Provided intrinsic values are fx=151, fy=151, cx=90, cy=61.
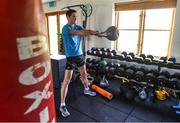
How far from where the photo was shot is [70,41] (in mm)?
2156

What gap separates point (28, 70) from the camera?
54 cm

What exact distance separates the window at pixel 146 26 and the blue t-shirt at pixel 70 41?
1891 mm

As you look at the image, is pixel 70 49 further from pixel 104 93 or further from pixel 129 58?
pixel 129 58

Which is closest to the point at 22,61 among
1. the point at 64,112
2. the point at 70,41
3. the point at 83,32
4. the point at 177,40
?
the point at 83,32

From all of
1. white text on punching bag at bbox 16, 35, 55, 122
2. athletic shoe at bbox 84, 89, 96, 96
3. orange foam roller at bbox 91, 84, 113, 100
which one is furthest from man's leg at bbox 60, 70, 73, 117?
white text on punching bag at bbox 16, 35, 55, 122

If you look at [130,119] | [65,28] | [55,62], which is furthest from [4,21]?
[55,62]

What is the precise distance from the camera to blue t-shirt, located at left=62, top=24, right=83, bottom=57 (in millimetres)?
2056

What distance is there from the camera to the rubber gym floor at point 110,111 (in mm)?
2156

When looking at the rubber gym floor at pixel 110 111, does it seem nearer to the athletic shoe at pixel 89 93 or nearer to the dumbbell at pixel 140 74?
the athletic shoe at pixel 89 93

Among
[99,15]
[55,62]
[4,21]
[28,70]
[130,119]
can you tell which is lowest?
[130,119]

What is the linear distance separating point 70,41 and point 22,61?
1.67 meters

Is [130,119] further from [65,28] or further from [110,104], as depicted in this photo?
[65,28]

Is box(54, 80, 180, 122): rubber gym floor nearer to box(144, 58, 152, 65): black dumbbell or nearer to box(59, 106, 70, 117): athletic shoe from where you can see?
box(59, 106, 70, 117): athletic shoe

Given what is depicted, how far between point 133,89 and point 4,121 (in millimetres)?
2460
